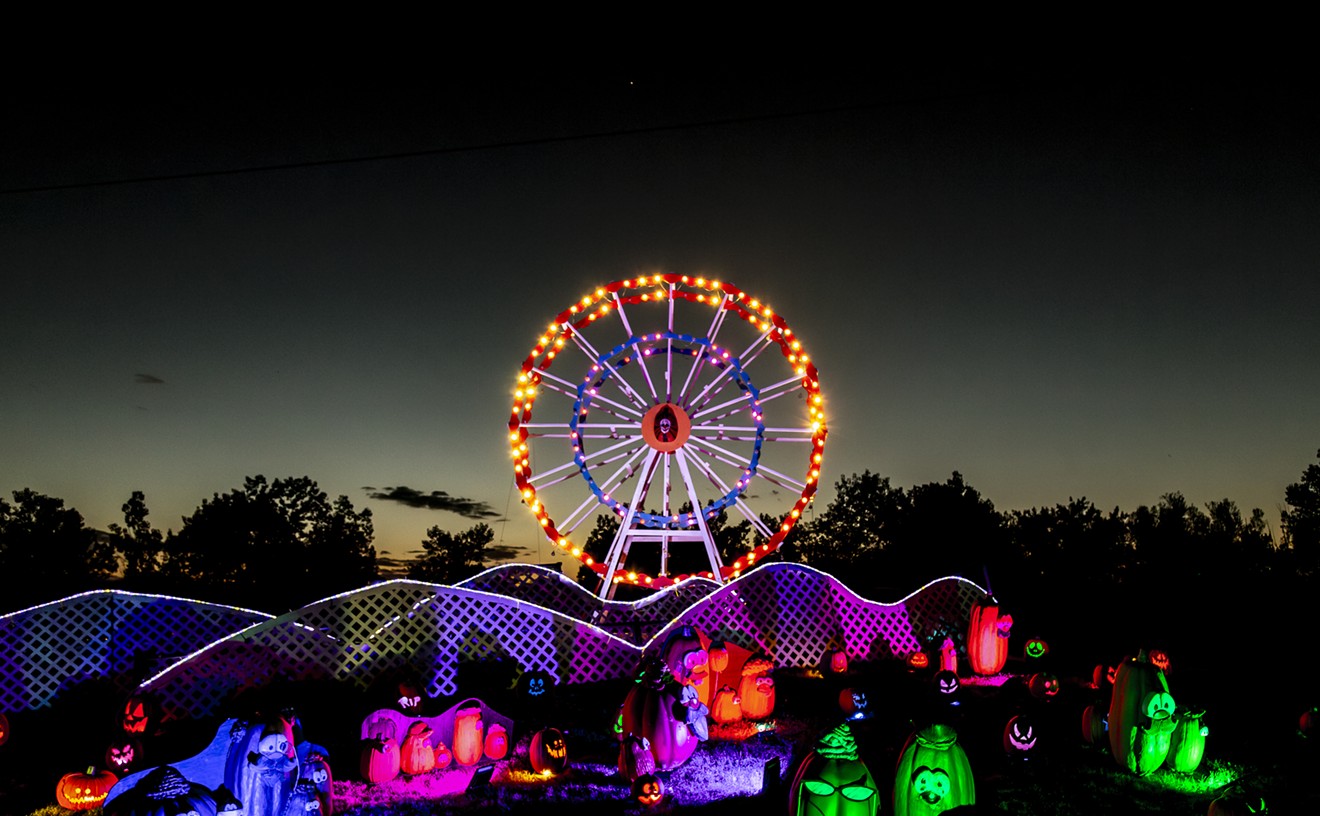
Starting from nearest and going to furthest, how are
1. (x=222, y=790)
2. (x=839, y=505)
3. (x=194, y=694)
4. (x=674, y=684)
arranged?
(x=222, y=790)
(x=674, y=684)
(x=194, y=694)
(x=839, y=505)

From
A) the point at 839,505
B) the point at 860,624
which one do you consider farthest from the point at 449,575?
the point at 860,624

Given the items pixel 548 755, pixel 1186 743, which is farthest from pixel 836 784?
pixel 1186 743

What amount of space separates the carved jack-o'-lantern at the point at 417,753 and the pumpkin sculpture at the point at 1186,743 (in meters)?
5.98

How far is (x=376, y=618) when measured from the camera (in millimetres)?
9062

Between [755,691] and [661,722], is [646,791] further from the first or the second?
[755,691]

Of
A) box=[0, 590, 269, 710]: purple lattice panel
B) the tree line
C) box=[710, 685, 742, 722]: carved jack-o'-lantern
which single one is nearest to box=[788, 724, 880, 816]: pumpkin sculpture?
box=[710, 685, 742, 722]: carved jack-o'-lantern

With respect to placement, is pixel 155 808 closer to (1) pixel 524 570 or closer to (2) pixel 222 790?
(2) pixel 222 790

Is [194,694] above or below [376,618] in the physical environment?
below

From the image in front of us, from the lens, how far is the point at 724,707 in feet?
28.6

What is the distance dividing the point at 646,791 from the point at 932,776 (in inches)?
82.5

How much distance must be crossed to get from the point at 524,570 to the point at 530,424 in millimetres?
3101

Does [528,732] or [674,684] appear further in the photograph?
[528,732]

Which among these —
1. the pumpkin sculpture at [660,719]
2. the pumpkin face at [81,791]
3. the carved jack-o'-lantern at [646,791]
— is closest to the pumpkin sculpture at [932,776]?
the carved jack-o'-lantern at [646,791]

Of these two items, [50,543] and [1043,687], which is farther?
[50,543]
